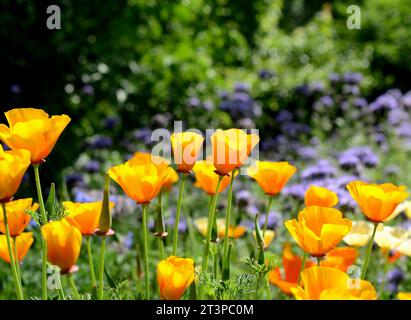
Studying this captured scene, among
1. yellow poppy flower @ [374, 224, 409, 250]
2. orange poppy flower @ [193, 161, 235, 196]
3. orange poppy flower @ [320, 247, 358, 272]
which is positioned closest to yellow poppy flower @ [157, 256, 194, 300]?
orange poppy flower @ [193, 161, 235, 196]

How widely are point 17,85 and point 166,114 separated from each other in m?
1.07

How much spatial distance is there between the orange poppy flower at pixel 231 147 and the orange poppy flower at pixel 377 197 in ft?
0.76

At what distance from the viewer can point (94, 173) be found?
3957mm

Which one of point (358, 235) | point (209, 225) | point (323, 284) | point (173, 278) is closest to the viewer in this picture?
point (323, 284)

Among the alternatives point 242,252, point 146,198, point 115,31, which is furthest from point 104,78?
point 146,198

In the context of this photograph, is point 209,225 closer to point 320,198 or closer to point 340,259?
point 320,198

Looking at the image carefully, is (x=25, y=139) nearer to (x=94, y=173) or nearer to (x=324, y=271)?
(x=324, y=271)

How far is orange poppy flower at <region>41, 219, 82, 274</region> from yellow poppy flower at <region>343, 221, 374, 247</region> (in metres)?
0.91

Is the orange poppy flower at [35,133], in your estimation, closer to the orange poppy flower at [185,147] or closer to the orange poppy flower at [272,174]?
the orange poppy flower at [185,147]

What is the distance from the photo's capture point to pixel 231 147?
138 centimetres

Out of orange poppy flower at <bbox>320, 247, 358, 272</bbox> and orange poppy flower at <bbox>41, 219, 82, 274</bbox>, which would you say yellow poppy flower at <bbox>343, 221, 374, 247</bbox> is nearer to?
orange poppy flower at <bbox>320, 247, 358, 272</bbox>

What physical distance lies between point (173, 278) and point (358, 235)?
31.4 inches

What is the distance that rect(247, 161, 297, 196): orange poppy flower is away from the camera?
1.55 meters

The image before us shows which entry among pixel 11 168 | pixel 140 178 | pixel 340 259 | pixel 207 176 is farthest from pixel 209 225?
pixel 11 168
